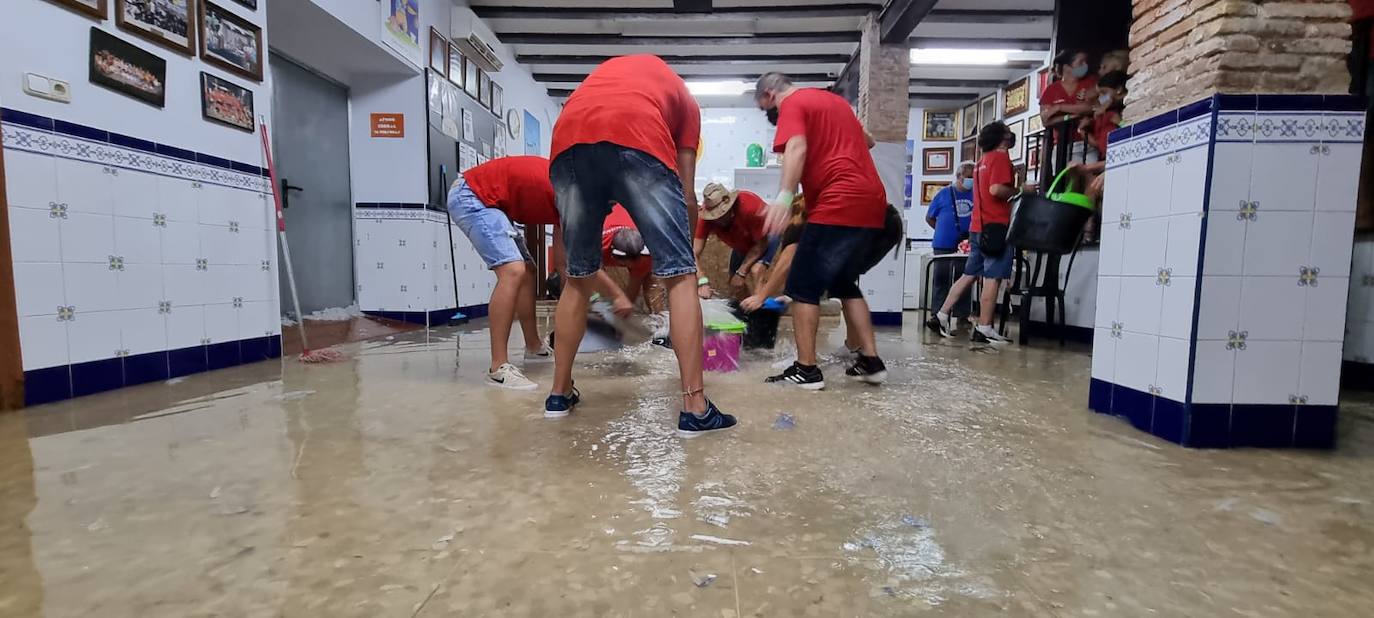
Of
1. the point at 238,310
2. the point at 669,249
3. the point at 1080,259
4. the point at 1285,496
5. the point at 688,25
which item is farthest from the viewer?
the point at 688,25

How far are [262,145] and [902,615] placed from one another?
12.8 ft

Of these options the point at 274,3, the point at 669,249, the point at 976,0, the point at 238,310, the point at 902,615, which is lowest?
the point at 902,615

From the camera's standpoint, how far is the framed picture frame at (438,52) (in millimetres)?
5484

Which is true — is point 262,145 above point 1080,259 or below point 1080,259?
above

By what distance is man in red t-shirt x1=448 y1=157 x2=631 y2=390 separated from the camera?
8.33ft

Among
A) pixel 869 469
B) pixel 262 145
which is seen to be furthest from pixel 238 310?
pixel 869 469

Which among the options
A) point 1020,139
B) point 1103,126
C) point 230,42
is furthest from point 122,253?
point 1020,139

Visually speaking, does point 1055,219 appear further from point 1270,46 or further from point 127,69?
point 127,69

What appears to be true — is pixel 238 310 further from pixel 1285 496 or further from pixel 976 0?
pixel 976 0

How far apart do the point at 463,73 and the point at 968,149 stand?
292 inches

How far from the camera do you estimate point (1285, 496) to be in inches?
53.1

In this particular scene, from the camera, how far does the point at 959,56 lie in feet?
25.1

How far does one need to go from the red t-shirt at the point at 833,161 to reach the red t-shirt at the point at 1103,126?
Answer: 2.65 m

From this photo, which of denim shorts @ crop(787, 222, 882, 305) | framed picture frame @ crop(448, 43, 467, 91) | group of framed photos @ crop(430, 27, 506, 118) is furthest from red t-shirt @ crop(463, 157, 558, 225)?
framed picture frame @ crop(448, 43, 467, 91)
